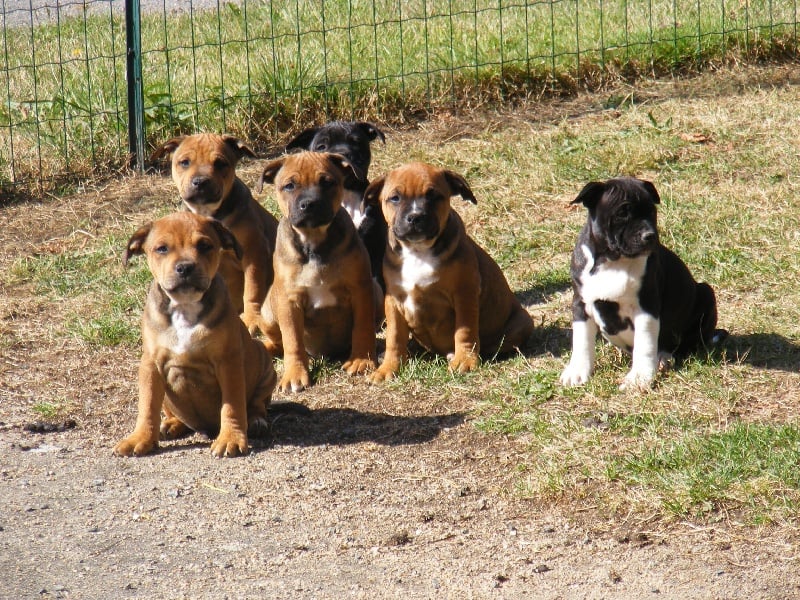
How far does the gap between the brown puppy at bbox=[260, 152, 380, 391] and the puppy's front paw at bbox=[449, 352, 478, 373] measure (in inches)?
22.2

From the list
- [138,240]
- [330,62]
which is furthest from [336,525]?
→ [330,62]

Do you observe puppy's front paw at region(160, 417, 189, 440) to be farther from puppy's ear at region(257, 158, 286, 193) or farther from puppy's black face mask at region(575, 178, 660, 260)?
puppy's black face mask at region(575, 178, 660, 260)

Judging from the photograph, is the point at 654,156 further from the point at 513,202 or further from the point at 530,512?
the point at 530,512

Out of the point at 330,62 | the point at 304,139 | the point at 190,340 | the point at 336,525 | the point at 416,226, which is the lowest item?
the point at 336,525

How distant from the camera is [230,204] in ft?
27.1

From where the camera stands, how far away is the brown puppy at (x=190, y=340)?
19.6ft

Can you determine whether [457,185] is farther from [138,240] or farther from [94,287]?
[94,287]

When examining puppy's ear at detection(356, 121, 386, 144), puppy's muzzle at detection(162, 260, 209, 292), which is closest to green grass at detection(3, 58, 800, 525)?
puppy's ear at detection(356, 121, 386, 144)

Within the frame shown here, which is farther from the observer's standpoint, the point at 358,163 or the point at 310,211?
the point at 358,163

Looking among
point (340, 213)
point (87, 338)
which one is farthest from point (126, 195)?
point (340, 213)

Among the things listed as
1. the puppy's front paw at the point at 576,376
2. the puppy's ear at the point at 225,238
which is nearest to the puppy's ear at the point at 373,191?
the puppy's ear at the point at 225,238

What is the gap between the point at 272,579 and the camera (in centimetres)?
482

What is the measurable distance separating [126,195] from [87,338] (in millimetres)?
3171

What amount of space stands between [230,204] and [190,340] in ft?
7.99
